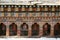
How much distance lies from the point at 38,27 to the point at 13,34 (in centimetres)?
116

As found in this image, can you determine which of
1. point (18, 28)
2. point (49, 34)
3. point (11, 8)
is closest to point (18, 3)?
point (11, 8)

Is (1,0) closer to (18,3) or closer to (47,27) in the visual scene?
(18,3)

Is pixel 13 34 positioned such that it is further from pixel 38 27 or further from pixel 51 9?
pixel 51 9

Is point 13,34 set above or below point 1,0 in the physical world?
below

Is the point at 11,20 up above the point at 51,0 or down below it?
below

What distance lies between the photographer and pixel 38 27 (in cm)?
1148

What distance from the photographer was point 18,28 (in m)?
11.3

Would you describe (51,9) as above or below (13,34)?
above

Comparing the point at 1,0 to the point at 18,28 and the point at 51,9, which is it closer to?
the point at 18,28

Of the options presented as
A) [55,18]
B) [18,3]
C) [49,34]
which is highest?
[18,3]

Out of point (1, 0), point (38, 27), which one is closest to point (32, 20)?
point (38, 27)

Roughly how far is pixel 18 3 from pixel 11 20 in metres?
0.81

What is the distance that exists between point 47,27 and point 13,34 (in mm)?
1553

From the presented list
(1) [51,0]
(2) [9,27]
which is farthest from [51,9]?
(2) [9,27]
